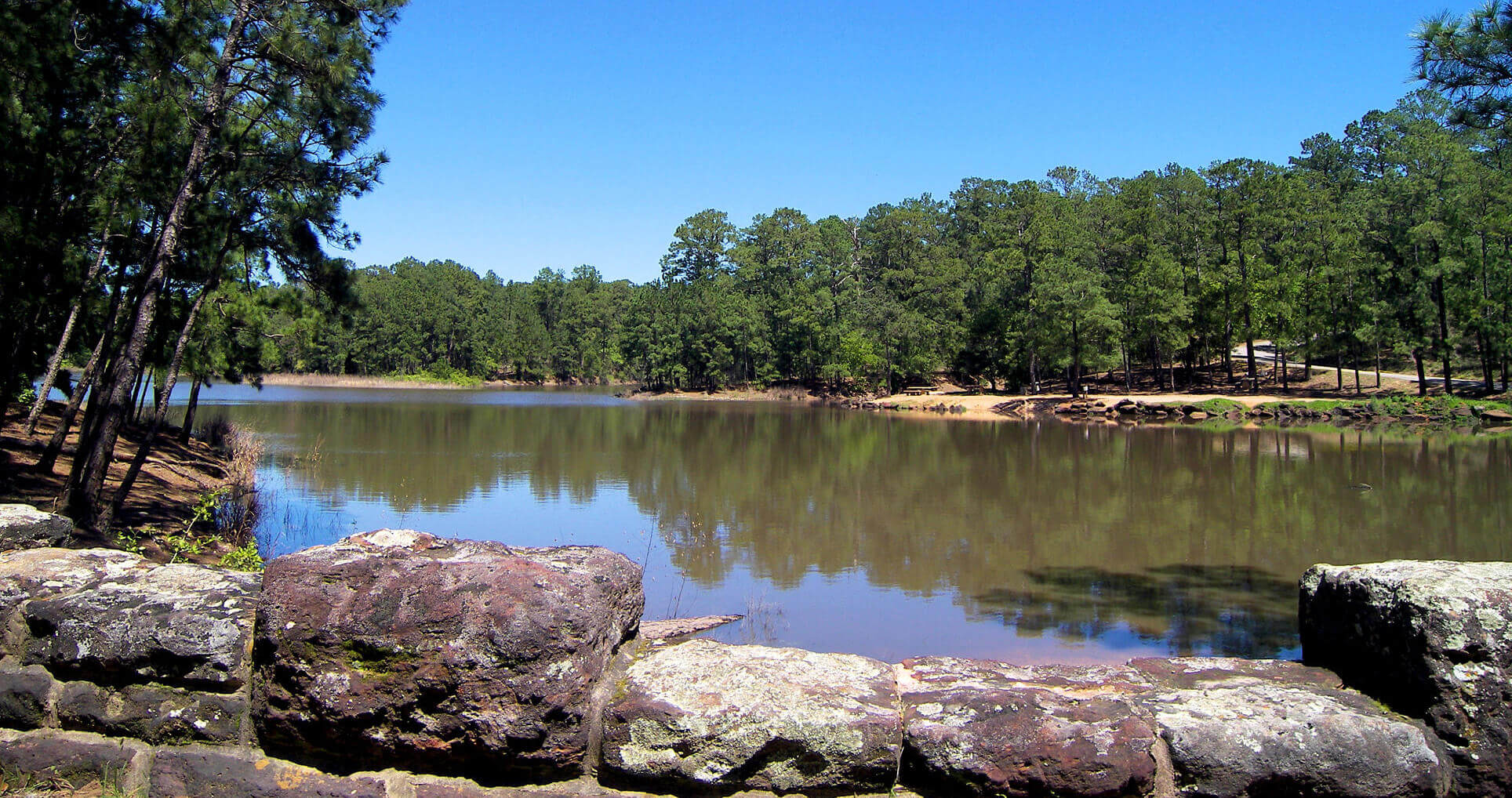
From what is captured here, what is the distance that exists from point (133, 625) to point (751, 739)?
208 centimetres

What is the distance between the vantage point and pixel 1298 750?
2811 millimetres

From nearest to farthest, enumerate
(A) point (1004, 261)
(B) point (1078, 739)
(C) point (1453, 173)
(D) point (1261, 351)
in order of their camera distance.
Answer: (B) point (1078, 739) → (C) point (1453, 173) → (A) point (1004, 261) → (D) point (1261, 351)

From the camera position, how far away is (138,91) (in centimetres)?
1164

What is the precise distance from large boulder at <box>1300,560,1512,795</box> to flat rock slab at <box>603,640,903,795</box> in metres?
1.72

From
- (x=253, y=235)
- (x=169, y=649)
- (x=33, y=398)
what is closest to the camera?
(x=169, y=649)

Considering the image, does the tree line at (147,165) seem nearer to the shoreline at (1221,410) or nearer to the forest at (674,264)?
the forest at (674,264)

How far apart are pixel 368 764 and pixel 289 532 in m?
11.7

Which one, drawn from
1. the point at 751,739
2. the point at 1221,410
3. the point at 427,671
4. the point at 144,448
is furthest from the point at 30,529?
the point at 1221,410

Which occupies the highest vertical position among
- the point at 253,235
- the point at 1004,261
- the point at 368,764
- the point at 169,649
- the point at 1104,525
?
A: the point at 1004,261

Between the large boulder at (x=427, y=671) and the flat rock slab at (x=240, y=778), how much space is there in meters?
0.05

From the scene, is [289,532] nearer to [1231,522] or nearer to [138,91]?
[138,91]

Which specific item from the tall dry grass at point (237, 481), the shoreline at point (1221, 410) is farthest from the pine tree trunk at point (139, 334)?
the shoreline at point (1221, 410)

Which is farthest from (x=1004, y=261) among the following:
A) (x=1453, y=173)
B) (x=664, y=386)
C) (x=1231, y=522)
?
(x=1231, y=522)

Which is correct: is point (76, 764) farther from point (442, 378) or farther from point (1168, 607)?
point (442, 378)
